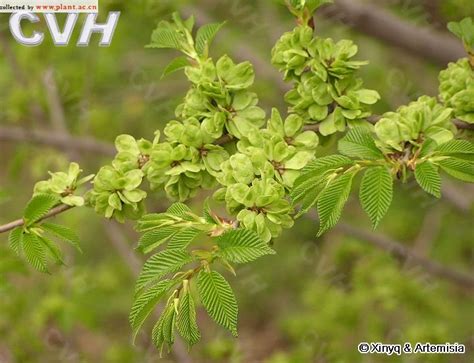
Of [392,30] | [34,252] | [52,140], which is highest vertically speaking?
[34,252]

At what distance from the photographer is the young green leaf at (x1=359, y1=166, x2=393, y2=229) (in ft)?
3.38

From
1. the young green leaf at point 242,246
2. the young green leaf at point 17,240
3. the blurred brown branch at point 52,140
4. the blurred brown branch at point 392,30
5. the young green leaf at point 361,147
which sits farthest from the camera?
the blurred brown branch at point 52,140

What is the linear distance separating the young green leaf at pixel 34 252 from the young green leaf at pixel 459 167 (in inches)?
25.2

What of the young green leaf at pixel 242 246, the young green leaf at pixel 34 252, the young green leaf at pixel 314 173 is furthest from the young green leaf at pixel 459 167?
the young green leaf at pixel 34 252

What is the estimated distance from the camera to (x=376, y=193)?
104 cm

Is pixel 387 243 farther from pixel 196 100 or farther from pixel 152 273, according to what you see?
pixel 152 273

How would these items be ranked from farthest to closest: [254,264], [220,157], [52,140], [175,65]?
[254,264] < [52,140] < [175,65] < [220,157]

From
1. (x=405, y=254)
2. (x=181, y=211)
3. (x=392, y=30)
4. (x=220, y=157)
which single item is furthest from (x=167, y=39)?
(x=405, y=254)

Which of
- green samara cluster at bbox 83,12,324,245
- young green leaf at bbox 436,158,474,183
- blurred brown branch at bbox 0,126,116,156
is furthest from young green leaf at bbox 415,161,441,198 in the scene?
blurred brown branch at bbox 0,126,116,156

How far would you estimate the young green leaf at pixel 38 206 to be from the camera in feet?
3.75

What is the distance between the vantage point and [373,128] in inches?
46.1

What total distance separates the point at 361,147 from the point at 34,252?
0.55 metres

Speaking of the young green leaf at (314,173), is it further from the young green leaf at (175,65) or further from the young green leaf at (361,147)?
the young green leaf at (175,65)

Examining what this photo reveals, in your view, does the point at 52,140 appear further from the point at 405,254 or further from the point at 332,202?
the point at 332,202
